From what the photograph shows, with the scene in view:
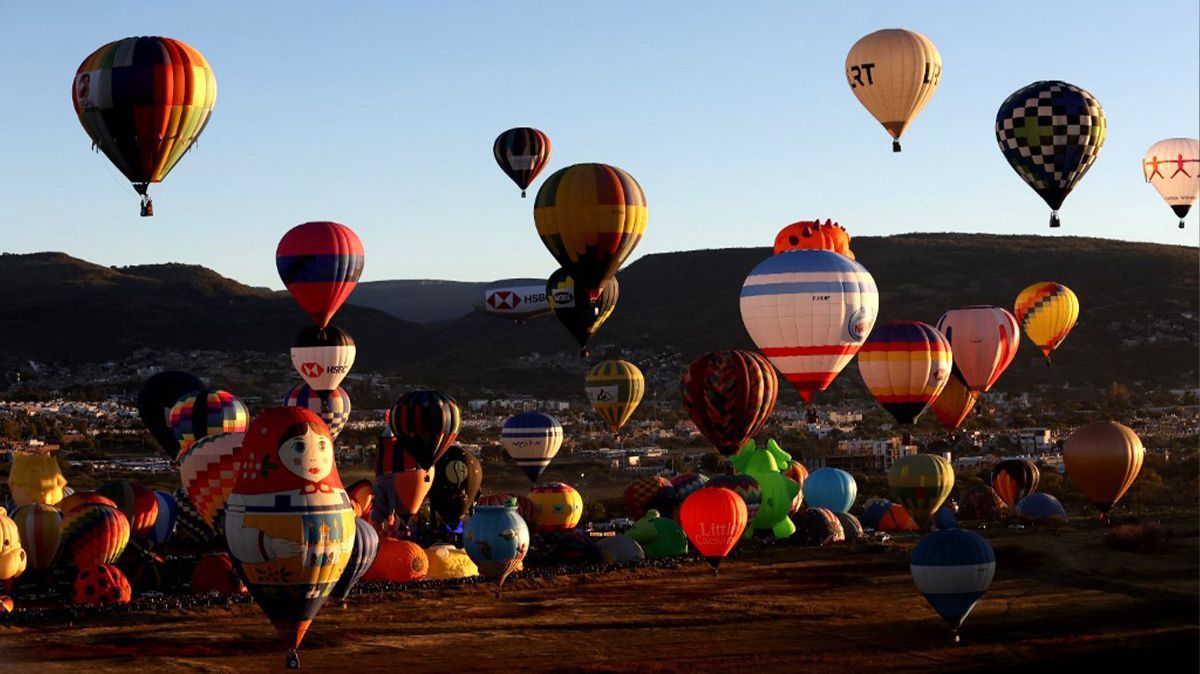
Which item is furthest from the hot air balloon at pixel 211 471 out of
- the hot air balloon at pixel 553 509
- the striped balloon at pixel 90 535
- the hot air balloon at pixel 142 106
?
the hot air balloon at pixel 553 509

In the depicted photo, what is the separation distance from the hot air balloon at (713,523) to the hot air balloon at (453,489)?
19.9 feet

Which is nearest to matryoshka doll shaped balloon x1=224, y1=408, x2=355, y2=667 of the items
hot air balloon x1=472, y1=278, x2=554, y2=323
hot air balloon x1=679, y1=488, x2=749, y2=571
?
hot air balloon x1=679, y1=488, x2=749, y2=571

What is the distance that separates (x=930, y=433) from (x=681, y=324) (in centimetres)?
6421

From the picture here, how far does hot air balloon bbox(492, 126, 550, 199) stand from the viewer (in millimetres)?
52938

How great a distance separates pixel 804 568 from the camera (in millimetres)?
39969

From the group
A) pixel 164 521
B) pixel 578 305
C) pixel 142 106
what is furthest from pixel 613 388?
pixel 142 106

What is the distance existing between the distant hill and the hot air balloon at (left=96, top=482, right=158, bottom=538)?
83275 mm

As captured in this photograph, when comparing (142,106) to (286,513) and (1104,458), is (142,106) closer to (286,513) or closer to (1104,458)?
(286,513)

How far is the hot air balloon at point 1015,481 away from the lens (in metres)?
49.6

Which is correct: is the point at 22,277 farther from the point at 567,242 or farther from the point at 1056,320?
the point at 567,242

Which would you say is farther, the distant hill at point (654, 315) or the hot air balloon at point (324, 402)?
the distant hill at point (654, 315)

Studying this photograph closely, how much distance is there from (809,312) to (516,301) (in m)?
41.2

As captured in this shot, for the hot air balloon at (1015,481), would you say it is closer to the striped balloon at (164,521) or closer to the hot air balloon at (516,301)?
the striped balloon at (164,521)

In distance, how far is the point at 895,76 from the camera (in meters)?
40.6
